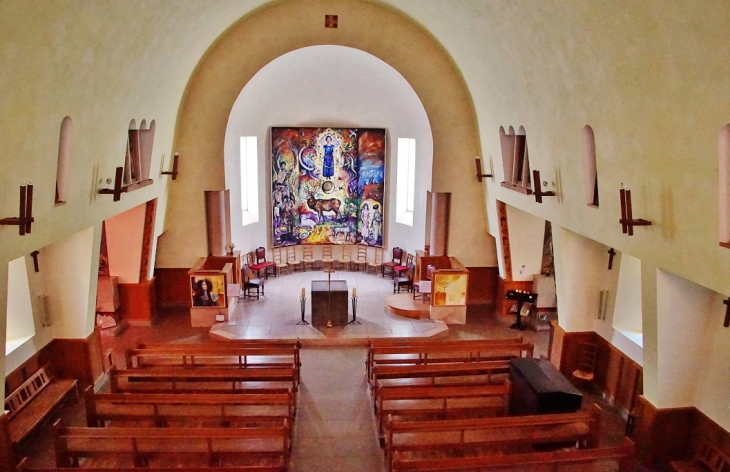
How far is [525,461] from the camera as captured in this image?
7066 millimetres

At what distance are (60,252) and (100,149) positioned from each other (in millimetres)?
2287

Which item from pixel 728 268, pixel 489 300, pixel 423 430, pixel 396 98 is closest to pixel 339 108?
pixel 396 98

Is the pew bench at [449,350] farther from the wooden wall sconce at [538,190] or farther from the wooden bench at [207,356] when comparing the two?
the wooden wall sconce at [538,190]

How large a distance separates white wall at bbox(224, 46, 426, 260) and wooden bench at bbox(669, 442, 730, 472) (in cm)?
923

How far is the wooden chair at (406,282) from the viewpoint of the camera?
16.3 metres

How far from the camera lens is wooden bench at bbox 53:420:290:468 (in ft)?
24.2

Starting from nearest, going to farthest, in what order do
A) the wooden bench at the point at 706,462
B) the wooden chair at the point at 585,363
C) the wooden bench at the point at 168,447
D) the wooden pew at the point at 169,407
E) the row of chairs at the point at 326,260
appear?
the wooden bench at the point at 168,447
the wooden bench at the point at 706,462
the wooden pew at the point at 169,407
the wooden chair at the point at 585,363
the row of chairs at the point at 326,260

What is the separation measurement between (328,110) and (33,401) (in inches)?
491

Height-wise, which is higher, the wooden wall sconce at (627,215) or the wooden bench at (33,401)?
the wooden wall sconce at (627,215)

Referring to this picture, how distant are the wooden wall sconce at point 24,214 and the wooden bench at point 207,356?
3.69m

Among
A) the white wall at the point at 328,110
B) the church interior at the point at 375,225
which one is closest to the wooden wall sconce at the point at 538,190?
the church interior at the point at 375,225

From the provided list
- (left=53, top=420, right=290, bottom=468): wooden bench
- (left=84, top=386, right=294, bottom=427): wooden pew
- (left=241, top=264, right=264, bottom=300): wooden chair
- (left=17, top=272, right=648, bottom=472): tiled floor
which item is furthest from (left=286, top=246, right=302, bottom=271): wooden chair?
(left=53, top=420, right=290, bottom=468): wooden bench

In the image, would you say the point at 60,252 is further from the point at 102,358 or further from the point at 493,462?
the point at 493,462

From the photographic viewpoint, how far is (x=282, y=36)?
44.6 ft
